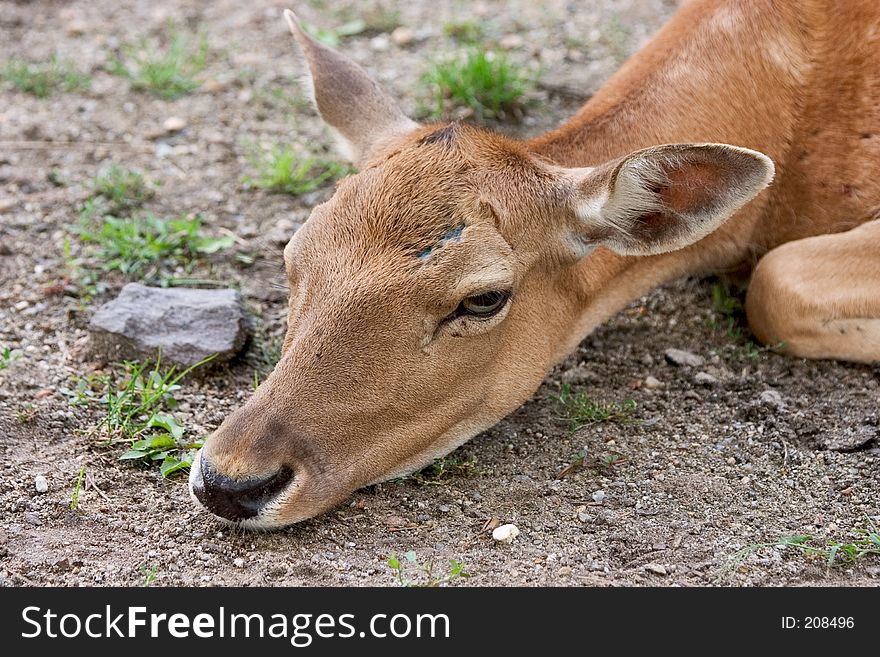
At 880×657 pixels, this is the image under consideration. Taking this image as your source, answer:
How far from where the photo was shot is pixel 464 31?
9.30m

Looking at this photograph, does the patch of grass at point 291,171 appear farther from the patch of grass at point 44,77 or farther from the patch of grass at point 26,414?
the patch of grass at point 26,414

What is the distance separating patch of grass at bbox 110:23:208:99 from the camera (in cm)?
853

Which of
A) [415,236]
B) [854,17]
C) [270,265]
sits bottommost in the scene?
[270,265]

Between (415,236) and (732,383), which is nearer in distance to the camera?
(415,236)

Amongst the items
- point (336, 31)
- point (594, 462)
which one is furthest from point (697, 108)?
point (336, 31)

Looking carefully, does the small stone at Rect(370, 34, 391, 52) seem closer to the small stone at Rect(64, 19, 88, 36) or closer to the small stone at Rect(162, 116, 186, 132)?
the small stone at Rect(162, 116, 186, 132)

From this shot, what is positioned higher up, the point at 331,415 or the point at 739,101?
the point at 739,101

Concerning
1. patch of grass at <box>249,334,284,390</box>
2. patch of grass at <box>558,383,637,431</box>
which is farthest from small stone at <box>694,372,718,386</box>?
patch of grass at <box>249,334,284,390</box>

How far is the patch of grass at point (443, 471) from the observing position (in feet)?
16.8
